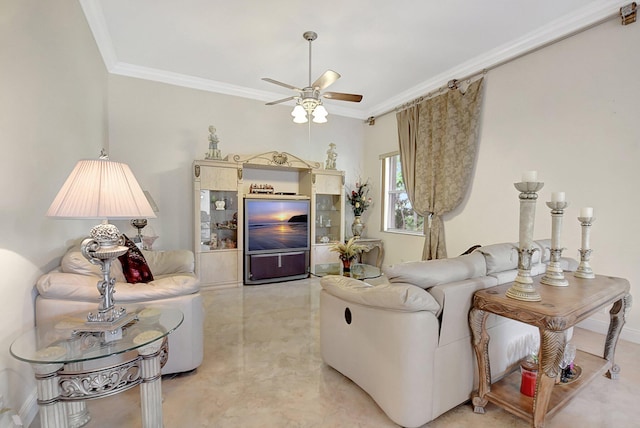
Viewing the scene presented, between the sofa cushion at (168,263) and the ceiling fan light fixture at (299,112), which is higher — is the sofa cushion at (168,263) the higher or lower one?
the lower one

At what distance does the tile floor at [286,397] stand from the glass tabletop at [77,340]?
616 mm

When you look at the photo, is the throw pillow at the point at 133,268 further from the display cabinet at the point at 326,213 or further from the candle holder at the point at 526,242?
the display cabinet at the point at 326,213

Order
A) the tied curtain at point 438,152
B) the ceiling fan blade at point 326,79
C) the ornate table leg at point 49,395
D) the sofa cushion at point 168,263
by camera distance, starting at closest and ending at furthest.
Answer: the ornate table leg at point 49,395 < the ceiling fan blade at point 326,79 < the sofa cushion at point 168,263 < the tied curtain at point 438,152

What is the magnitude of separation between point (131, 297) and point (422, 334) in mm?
1781

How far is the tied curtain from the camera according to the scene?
383 centimetres

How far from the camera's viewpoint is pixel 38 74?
1837 millimetres

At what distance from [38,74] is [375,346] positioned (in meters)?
2.71

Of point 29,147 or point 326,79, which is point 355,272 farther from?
point 29,147

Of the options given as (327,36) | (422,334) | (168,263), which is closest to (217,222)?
(168,263)

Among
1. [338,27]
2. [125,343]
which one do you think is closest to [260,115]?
[338,27]

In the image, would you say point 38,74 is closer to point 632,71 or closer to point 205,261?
point 205,261

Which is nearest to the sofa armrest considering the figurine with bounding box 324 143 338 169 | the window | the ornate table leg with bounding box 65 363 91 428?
the ornate table leg with bounding box 65 363 91 428

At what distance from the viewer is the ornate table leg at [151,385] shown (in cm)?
135

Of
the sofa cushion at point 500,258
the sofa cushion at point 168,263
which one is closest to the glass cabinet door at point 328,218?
the sofa cushion at point 168,263
